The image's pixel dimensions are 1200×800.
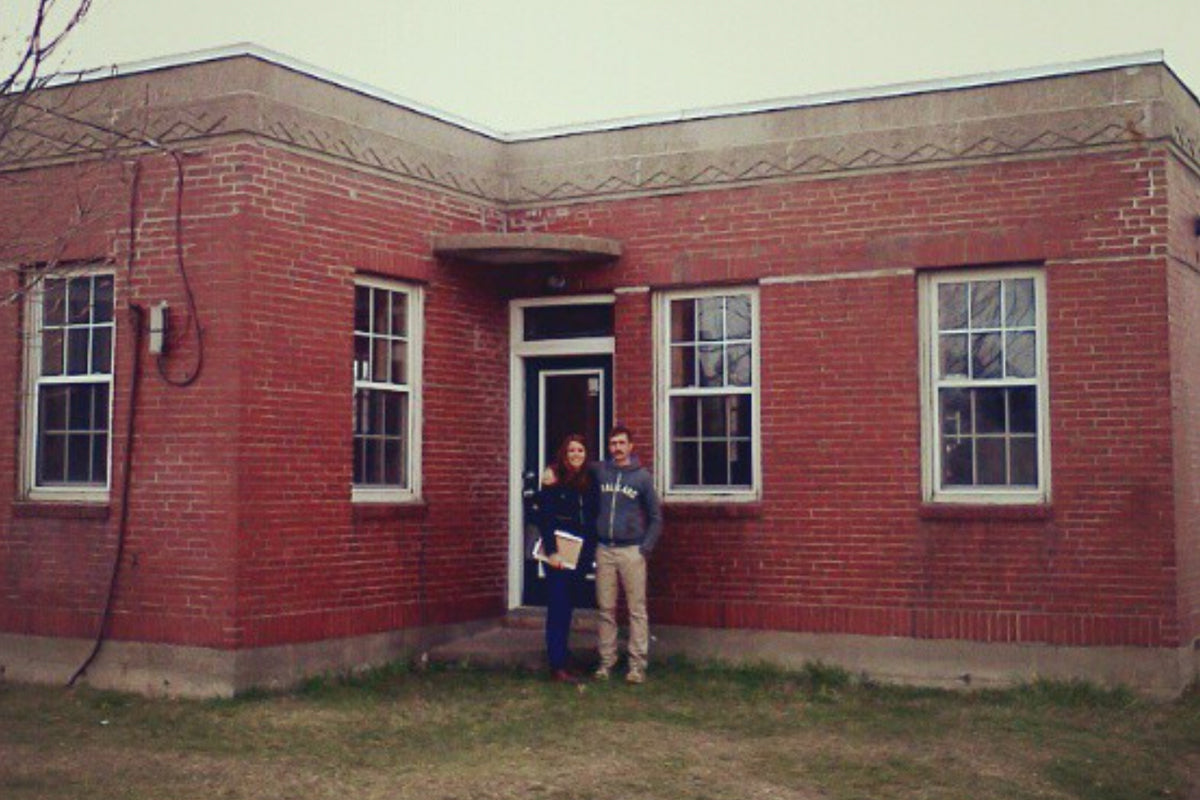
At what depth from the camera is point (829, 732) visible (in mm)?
10977

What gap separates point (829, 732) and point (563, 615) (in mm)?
2939

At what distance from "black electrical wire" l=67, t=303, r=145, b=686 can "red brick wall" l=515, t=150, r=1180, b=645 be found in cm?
438

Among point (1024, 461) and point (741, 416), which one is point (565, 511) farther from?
point (1024, 461)

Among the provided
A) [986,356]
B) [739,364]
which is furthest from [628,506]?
[986,356]

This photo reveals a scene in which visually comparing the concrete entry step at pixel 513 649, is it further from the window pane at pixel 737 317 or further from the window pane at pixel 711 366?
the window pane at pixel 737 317

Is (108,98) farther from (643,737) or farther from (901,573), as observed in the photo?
(901,573)

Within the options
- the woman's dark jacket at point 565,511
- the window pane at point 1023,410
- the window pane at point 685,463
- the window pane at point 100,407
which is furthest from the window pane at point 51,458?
the window pane at point 1023,410

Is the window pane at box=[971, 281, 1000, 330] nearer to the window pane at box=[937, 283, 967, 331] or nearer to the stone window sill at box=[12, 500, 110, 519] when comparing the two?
the window pane at box=[937, 283, 967, 331]

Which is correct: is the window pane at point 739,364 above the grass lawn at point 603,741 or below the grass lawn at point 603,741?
above

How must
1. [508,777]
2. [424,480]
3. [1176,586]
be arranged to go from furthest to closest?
[424,480] → [1176,586] → [508,777]

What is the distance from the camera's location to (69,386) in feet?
43.3

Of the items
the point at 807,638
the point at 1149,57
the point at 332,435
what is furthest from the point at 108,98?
the point at 1149,57

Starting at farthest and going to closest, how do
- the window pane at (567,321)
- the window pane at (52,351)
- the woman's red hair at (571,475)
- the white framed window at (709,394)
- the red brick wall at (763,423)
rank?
the window pane at (567,321)
the white framed window at (709,394)
the window pane at (52,351)
the woman's red hair at (571,475)
the red brick wall at (763,423)

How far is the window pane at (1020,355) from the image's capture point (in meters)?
12.8
